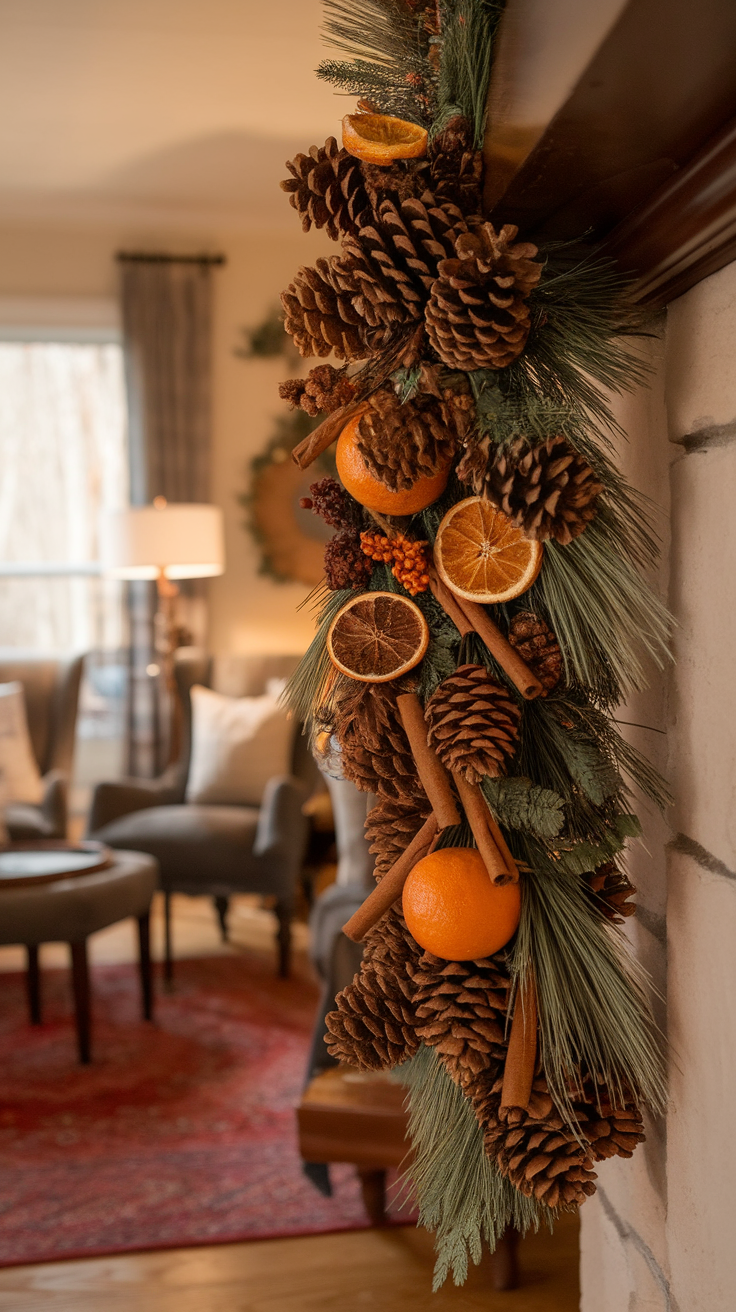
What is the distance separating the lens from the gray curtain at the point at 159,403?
4898mm

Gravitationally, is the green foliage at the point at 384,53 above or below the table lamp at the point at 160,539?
above

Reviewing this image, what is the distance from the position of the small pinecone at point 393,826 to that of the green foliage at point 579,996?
0.31ft

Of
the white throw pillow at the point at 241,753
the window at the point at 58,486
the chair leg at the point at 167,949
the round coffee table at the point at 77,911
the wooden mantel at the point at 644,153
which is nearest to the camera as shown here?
the wooden mantel at the point at 644,153

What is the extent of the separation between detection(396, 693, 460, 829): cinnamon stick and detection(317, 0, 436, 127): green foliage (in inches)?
17.7

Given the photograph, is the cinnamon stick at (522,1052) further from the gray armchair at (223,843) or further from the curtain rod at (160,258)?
the curtain rod at (160,258)

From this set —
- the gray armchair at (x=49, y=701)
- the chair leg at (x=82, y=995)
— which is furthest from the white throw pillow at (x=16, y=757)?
the chair leg at (x=82, y=995)

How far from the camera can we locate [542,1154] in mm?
625

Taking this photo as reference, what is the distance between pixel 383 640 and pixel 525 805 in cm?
16

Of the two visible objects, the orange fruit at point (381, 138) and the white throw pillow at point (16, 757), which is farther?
the white throw pillow at point (16, 757)

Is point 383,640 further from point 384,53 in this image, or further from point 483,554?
point 384,53

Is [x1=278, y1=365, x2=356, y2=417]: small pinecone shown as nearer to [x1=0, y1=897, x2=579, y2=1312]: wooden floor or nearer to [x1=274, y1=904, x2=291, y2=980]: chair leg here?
[x1=0, y1=897, x2=579, y2=1312]: wooden floor

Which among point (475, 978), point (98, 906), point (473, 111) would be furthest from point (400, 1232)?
point (473, 111)

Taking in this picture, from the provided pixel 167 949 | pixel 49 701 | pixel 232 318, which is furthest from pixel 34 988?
pixel 232 318

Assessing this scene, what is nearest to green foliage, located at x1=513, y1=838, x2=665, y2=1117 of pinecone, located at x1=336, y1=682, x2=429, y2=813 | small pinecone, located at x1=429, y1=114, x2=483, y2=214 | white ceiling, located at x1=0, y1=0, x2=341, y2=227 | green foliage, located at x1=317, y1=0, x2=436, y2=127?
pinecone, located at x1=336, y1=682, x2=429, y2=813
